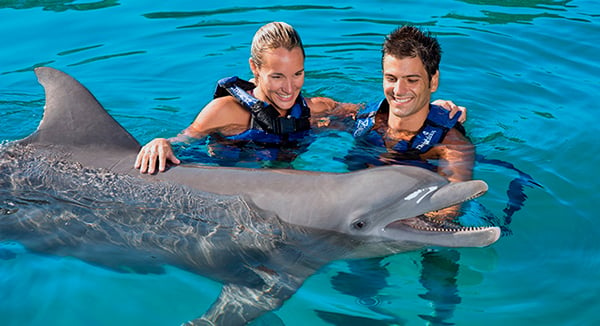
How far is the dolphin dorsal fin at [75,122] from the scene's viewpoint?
599 cm

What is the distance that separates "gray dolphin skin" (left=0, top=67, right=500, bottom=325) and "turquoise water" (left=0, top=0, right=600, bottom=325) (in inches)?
7.9

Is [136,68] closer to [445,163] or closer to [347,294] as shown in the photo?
[445,163]

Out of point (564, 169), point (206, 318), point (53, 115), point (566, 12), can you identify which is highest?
point (566, 12)

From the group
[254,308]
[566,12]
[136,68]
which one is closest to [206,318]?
[254,308]

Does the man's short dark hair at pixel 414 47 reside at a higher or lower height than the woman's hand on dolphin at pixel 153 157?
higher

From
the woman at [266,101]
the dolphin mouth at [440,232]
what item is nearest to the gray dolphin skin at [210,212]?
the dolphin mouth at [440,232]

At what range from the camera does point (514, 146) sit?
7883mm

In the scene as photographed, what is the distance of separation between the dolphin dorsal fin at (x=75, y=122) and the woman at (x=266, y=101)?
1.04m

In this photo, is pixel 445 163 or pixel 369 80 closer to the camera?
pixel 445 163

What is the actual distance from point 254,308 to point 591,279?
2738mm

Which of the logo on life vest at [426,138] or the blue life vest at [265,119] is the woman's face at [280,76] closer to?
the blue life vest at [265,119]

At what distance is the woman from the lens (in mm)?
A: 7094

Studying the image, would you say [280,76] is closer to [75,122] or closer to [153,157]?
[153,157]

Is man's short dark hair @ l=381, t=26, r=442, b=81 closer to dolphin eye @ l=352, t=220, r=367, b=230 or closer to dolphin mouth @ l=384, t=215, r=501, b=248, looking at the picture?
dolphin mouth @ l=384, t=215, r=501, b=248
